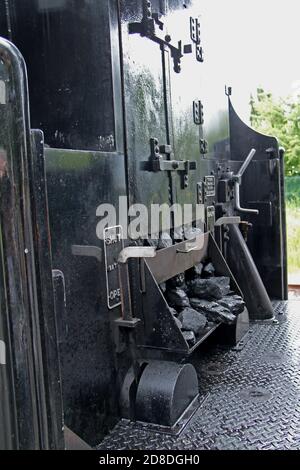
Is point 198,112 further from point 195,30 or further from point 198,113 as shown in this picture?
point 195,30

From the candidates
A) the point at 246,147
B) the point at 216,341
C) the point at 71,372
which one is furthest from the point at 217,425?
the point at 246,147

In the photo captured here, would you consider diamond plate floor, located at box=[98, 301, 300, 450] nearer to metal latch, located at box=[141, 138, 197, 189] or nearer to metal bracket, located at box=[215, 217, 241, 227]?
metal bracket, located at box=[215, 217, 241, 227]

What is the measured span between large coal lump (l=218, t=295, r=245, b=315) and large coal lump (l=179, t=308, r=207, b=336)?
34cm

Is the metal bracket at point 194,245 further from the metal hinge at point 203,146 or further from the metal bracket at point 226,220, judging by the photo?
the metal hinge at point 203,146

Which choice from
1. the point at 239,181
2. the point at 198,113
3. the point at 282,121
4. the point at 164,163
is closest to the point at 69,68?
the point at 164,163

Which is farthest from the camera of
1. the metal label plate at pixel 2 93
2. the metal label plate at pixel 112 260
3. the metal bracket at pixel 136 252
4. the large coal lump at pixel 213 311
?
the large coal lump at pixel 213 311

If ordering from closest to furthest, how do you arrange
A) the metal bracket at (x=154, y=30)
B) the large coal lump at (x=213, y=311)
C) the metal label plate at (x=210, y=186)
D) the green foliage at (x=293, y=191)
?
the metal bracket at (x=154, y=30), the large coal lump at (x=213, y=311), the metal label plate at (x=210, y=186), the green foliage at (x=293, y=191)

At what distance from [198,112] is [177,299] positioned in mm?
1370

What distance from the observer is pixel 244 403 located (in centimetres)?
239

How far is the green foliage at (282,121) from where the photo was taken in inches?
614

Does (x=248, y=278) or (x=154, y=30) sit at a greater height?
(x=154, y=30)

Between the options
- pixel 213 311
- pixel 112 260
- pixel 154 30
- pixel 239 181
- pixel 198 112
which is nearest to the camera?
pixel 112 260

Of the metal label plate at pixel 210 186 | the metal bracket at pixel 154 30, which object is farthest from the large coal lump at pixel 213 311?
the metal bracket at pixel 154 30

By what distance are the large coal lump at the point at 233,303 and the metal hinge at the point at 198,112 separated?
1.19 metres
